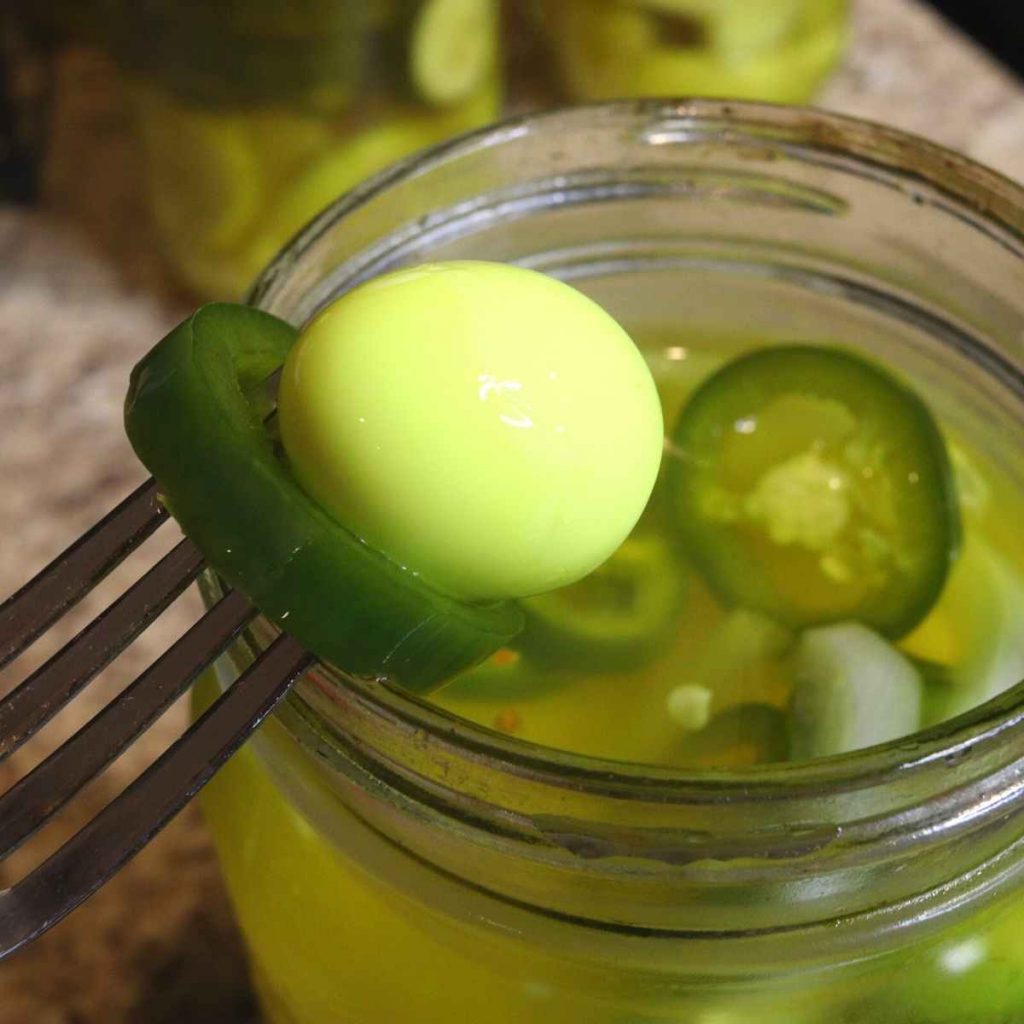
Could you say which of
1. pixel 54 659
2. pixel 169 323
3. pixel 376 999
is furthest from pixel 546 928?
pixel 169 323

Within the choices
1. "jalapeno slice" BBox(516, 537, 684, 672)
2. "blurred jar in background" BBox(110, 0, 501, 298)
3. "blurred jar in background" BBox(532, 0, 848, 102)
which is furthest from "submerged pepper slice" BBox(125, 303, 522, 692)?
"blurred jar in background" BBox(532, 0, 848, 102)

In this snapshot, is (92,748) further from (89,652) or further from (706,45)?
(706,45)

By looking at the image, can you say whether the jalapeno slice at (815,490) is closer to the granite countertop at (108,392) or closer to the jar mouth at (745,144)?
the jar mouth at (745,144)

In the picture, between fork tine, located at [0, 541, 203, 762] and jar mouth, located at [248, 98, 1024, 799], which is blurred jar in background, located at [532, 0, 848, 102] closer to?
jar mouth, located at [248, 98, 1024, 799]

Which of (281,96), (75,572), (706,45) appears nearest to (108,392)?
(281,96)

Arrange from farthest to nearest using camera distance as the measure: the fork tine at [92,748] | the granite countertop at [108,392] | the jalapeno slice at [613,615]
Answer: the granite countertop at [108,392], the jalapeno slice at [613,615], the fork tine at [92,748]

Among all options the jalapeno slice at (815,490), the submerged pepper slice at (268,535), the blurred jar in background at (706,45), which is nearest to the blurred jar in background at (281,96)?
the blurred jar in background at (706,45)
